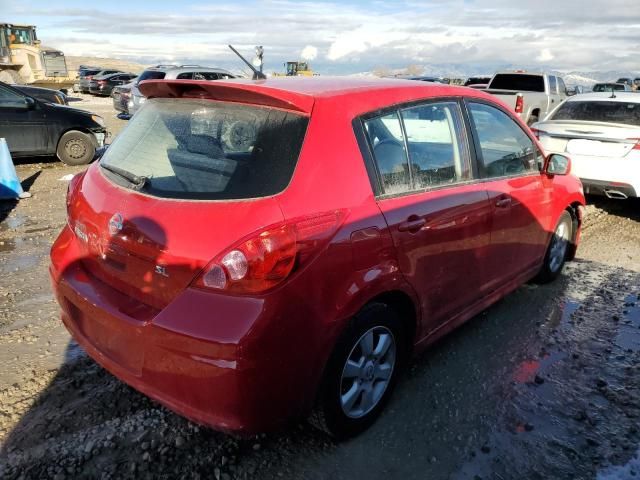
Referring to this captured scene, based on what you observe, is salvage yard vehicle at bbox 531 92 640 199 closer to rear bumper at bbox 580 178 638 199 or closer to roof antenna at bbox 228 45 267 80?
rear bumper at bbox 580 178 638 199

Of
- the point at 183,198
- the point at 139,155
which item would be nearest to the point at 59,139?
the point at 139,155

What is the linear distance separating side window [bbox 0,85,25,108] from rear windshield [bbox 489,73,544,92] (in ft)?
39.9

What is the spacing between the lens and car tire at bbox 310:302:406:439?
2422 millimetres

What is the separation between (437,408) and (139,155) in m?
2.14

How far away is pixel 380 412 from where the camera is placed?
288 cm

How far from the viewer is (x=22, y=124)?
9.09 m

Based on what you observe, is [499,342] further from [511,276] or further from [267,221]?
[267,221]

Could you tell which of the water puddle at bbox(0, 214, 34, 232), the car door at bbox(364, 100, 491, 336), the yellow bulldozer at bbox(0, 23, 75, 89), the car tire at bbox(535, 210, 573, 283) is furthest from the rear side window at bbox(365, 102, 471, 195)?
the yellow bulldozer at bbox(0, 23, 75, 89)

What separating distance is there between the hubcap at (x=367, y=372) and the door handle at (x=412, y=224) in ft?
1.69

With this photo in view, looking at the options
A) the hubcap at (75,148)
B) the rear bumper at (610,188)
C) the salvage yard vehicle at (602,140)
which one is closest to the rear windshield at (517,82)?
the salvage yard vehicle at (602,140)

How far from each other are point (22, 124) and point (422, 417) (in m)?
8.94

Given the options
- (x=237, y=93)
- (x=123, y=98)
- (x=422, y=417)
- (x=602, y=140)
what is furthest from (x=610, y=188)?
(x=123, y=98)

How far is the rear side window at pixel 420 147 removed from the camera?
265cm

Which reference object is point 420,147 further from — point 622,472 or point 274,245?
point 622,472
